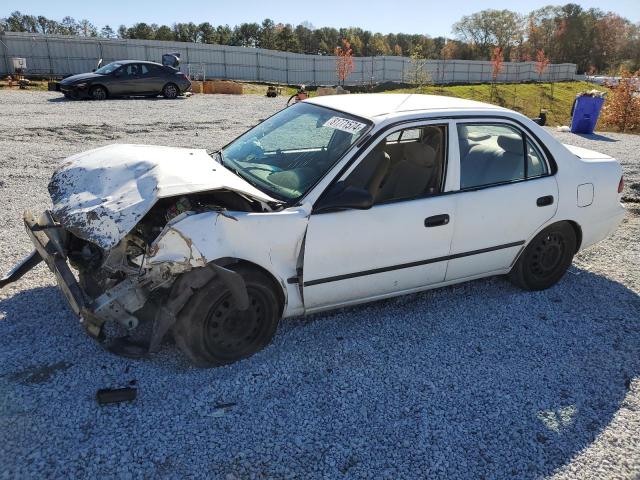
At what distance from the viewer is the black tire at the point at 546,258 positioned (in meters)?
4.23

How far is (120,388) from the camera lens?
2889 mm

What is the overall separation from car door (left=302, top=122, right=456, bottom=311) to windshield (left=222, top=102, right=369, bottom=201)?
24cm

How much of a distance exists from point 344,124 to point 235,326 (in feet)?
5.40

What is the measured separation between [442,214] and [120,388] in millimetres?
2411

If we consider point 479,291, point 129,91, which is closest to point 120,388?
point 479,291

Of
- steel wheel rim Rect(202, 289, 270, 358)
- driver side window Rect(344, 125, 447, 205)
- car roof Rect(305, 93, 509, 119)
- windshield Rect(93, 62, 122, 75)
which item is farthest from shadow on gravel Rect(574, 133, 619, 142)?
windshield Rect(93, 62, 122, 75)

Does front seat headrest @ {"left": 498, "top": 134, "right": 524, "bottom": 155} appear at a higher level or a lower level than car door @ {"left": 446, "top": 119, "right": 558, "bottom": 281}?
higher

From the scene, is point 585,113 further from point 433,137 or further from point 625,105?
point 433,137

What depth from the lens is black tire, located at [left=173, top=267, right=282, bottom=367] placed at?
295 cm

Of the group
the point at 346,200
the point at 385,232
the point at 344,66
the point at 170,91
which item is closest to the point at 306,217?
the point at 346,200

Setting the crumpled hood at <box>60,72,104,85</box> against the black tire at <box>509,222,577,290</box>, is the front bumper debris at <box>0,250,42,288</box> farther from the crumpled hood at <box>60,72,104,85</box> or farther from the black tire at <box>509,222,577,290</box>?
the crumpled hood at <box>60,72,104,85</box>

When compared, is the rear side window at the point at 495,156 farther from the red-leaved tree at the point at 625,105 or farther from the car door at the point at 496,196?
the red-leaved tree at the point at 625,105

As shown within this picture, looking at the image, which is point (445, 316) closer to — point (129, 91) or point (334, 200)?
point (334, 200)

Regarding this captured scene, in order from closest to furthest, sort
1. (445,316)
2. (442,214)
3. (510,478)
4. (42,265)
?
(510,478), (442,214), (445,316), (42,265)
